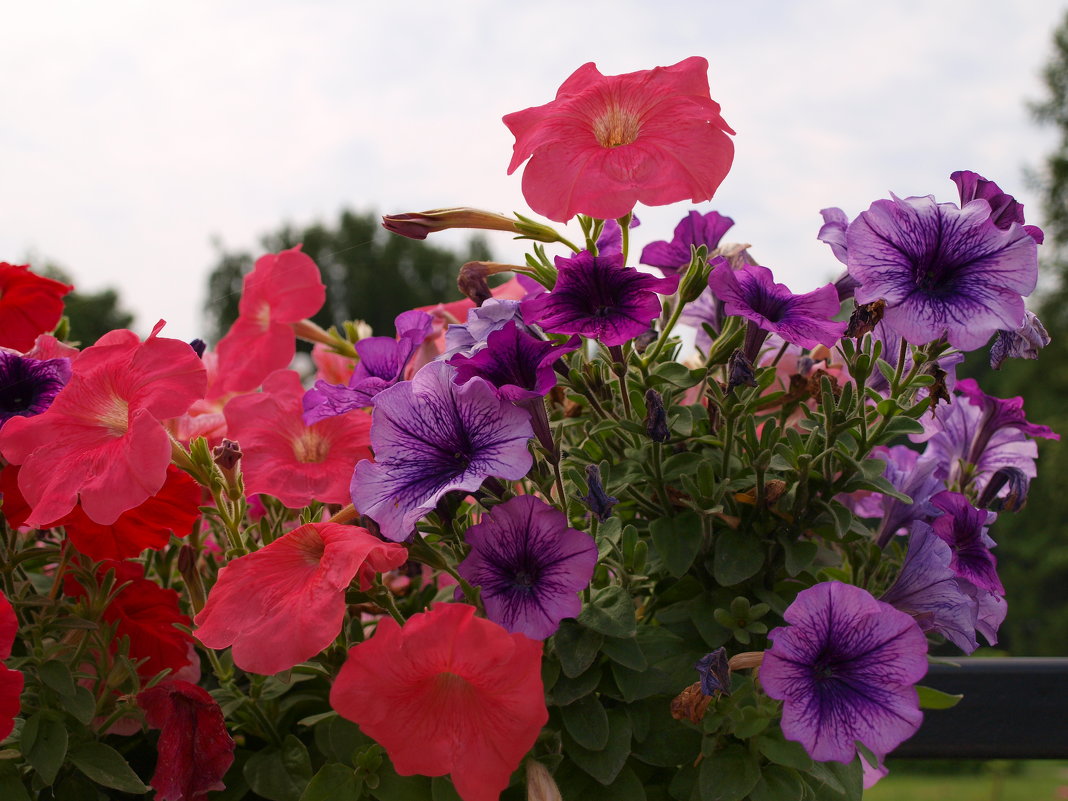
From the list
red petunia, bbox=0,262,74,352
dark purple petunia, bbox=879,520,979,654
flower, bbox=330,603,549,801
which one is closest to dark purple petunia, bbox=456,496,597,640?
flower, bbox=330,603,549,801

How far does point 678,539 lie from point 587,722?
14 centimetres

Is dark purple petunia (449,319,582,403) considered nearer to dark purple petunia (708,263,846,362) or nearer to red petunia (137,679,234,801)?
dark purple petunia (708,263,846,362)

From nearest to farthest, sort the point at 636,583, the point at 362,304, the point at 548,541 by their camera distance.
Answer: the point at 548,541 < the point at 636,583 < the point at 362,304

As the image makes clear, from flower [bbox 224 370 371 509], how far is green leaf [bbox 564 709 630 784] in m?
0.25

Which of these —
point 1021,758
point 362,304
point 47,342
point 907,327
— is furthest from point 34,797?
point 362,304

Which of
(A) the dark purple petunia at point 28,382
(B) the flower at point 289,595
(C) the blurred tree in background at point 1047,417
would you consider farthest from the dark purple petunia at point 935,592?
(C) the blurred tree in background at point 1047,417

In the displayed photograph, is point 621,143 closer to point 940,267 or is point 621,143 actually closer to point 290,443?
point 940,267

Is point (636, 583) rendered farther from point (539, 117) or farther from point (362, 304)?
point (362, 304)

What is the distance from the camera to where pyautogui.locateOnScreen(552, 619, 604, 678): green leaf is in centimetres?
58

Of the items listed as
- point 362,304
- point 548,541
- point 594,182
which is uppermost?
point 594,182

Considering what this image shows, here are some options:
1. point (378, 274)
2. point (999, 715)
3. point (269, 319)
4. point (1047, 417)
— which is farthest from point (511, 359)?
point (378, 274)

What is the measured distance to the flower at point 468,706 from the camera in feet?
1.73

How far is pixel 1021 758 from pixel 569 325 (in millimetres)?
685

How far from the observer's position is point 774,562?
698mm
